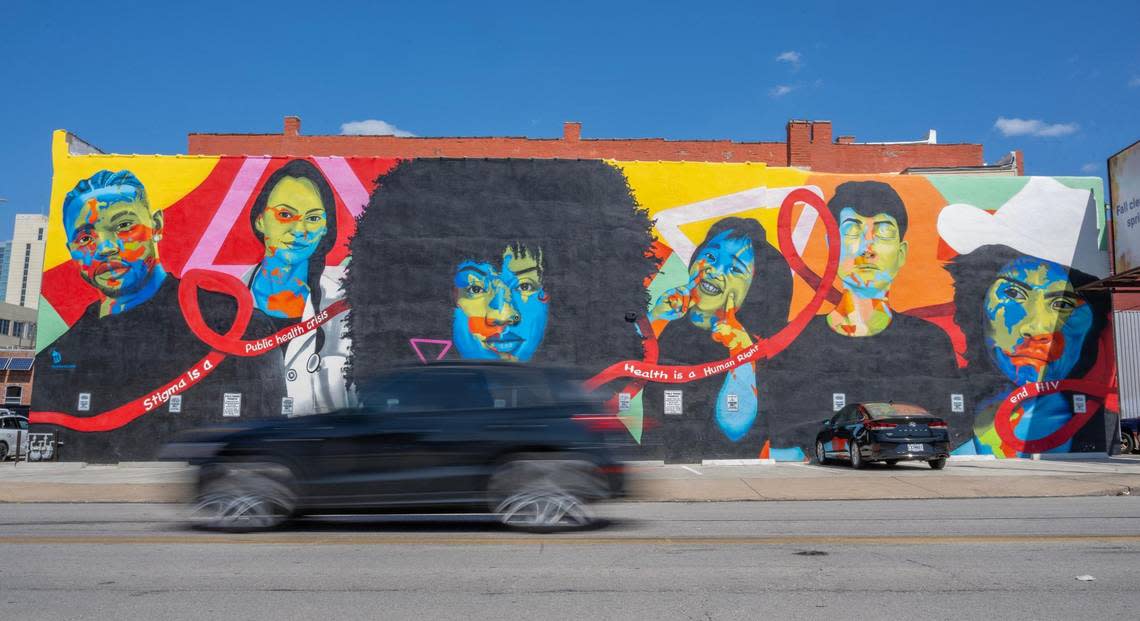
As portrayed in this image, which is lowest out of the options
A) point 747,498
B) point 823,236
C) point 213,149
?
point 747,498

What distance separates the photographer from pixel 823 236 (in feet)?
76.3

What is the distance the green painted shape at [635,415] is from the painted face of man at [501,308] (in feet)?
9.32

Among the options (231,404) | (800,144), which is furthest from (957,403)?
(800,144)

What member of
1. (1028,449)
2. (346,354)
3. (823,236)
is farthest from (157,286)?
(1028,449)

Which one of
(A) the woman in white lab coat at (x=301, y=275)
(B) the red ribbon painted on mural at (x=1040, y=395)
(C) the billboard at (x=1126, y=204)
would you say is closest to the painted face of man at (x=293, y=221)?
(A) the woman in white lab coat at (x=301, y=275)

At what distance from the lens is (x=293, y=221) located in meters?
22.8

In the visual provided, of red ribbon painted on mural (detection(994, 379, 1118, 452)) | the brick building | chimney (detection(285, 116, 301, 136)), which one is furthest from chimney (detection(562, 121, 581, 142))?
red ribbon painted on mural (detection(994, 379, 1118, 452))

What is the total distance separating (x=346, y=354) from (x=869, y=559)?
16.8 metres

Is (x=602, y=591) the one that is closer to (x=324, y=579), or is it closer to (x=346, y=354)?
(x=324, y=579)

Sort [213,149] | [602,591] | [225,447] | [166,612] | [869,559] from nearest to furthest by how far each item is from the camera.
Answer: [166,612]
[602,591]
[869,559]
[225,447]
[213,149]

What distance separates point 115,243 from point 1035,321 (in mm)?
24292

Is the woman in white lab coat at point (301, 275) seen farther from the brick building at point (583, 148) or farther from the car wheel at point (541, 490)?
the brick building at point (583, 148)

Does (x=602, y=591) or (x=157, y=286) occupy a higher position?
(x=157, y=286)

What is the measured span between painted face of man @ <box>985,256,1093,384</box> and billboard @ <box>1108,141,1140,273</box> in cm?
145
